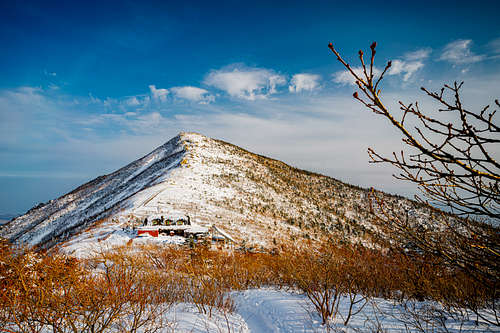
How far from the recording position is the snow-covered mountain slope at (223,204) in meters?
15.1

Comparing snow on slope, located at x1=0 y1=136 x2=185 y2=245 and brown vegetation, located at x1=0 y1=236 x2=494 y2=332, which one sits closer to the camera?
brown vegetation, located at x1=0 y1=236 x2=494 y2=332

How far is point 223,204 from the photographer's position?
17969mm

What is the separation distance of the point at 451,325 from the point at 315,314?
2.06m

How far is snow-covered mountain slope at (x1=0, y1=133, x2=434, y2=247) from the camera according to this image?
49.7ft

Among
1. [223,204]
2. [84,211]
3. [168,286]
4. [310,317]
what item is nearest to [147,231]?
[223,204]

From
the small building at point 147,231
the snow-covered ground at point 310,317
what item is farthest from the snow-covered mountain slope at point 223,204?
the snow-covered ground at point 310,317

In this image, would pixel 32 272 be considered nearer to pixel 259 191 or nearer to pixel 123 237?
pixel 123 237

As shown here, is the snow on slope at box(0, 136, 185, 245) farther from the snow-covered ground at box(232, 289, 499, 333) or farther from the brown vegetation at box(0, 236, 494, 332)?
the snow-covered ground at box(232, 289, 499, 333)

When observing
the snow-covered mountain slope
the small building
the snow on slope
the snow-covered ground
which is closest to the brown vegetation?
the snow-covered ground

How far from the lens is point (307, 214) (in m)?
21.7

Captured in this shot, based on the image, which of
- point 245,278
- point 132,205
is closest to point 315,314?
point 245,278

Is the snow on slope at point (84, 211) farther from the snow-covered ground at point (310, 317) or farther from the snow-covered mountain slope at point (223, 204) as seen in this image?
the snow-covered ground at point (310, 317)

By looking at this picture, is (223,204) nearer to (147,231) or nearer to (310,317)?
(147,231)

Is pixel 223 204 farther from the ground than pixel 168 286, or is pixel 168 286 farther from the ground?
pixel 223 204
